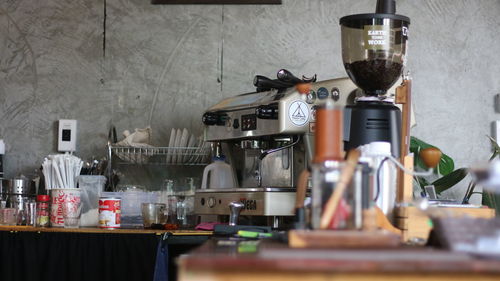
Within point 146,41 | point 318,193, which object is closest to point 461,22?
point 146,41

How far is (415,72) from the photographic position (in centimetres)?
445

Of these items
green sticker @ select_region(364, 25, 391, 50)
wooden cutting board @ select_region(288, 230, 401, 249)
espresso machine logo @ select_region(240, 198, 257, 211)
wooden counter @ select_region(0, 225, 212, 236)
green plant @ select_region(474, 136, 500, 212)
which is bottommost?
wooden counter @ select_region(0, 225, 212, 236)

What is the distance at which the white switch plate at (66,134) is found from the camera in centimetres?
444

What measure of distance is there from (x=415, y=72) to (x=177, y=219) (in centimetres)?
147

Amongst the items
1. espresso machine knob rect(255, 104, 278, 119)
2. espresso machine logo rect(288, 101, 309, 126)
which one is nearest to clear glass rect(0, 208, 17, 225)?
espresso machine knob rect(255, 104, 278, 119)

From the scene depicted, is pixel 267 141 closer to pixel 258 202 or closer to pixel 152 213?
pixel 258 202

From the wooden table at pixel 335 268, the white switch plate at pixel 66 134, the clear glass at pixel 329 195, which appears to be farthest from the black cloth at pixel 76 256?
the wooden table at pixel 335 268

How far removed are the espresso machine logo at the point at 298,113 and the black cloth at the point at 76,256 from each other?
79 centimetres

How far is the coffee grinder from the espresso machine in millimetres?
634

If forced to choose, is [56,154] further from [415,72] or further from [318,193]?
[318,193]

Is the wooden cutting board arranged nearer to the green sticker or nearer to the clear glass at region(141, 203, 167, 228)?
the green sticker

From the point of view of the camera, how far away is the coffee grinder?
8.77 feet

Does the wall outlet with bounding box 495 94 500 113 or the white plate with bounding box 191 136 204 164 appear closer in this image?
the white plate with bounding box 191 136 204 164

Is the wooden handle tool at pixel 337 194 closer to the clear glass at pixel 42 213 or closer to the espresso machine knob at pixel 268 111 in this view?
the espresso machine knob at pixel 268 111
